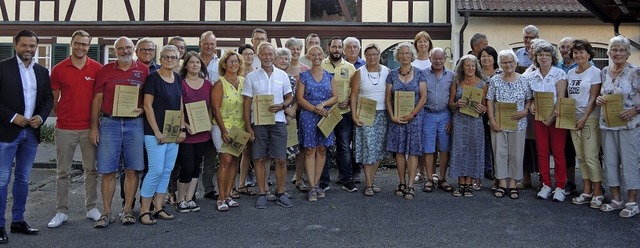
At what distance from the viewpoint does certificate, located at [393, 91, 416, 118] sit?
6.92 meters

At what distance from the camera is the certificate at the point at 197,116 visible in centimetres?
605

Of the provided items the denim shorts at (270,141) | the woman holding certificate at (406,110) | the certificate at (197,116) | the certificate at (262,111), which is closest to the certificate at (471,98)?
the woman holding certificate at (406,110)

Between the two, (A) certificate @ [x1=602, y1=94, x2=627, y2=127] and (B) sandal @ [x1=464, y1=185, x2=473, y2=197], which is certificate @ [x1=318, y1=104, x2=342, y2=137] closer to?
(B) sandal @ [x1=464, y1=185, x2=473, y2=197]

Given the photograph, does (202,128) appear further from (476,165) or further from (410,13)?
(410,13)

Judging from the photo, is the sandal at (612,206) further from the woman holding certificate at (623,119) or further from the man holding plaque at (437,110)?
the man holding plaque at (437,110)

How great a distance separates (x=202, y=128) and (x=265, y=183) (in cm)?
109

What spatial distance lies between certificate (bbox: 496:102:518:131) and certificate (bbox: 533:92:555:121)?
0.25 metres

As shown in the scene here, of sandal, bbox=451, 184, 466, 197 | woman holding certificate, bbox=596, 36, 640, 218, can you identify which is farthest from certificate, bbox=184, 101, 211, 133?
woman holding certificate, bbox=596, 36, 640, 218

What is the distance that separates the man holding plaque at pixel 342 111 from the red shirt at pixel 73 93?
2871 millimetres

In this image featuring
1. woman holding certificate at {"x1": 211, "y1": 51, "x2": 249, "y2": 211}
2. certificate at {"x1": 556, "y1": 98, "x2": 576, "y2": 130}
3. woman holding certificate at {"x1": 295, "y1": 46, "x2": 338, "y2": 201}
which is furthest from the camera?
woman holding certificate at {"x1": 295, "y1": 46, "x2": 338, "y2": 201}

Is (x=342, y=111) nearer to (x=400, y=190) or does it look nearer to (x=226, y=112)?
(x=400, y=190)

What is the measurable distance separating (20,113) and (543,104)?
5630 mm

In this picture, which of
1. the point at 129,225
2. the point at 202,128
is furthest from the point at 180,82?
the point at 129,225

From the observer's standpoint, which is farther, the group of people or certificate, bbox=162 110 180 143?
certificate, bbox=162 110 180 143
